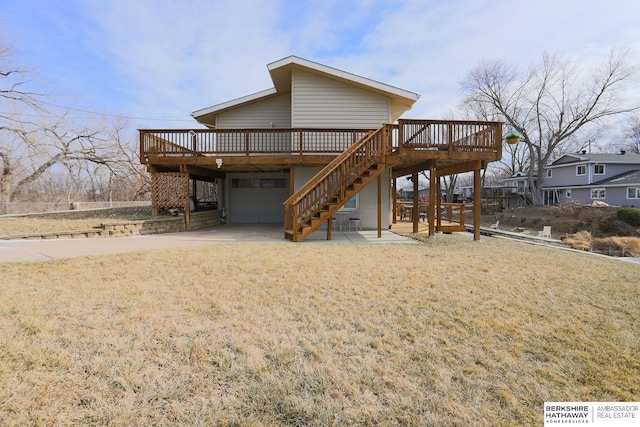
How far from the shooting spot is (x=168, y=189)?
11.2 m

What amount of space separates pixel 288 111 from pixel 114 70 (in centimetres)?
1599

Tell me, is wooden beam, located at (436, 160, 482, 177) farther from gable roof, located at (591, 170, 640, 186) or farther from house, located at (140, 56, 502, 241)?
gable roof, located at (591, 170, 640, 186)

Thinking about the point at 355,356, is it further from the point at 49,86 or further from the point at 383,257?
the point at 49,86

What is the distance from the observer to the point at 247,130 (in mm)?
10539

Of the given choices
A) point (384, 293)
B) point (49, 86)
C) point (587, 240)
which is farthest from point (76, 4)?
point (587, 240)

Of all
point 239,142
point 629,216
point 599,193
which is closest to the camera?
point 239,142

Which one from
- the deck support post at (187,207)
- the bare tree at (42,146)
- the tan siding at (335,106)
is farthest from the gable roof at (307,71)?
the bare tree at (42,146)

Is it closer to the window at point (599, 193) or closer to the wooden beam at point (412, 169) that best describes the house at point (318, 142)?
the wooden beam at point (412, 169)

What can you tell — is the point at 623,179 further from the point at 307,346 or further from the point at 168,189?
the point at 307,346

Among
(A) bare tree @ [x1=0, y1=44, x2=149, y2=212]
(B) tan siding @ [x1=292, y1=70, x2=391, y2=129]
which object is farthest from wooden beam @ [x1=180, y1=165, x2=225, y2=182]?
(A) bare tree @ [x1=0, y1=44, x2=149, y2=212]

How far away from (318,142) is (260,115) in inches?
123

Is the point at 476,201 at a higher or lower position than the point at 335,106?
lower

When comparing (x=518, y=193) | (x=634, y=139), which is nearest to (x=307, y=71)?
(x=518, y=193)

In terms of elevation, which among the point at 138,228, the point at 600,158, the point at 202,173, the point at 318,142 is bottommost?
the point at 138,228
